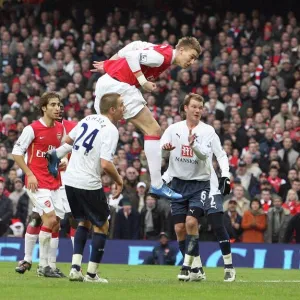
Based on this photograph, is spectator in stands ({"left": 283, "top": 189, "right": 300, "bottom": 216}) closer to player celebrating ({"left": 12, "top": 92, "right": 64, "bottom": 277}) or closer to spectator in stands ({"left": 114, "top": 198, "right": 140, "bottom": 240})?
spectator in stands ({"left": 114, "top": 198, "right": 140, "bottom": 240})

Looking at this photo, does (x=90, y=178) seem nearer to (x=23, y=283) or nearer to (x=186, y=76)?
(x=23, y=283)

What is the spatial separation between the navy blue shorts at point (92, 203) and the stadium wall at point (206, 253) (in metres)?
8.86

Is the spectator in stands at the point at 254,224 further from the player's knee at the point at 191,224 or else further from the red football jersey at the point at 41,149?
the player's knee at the point at 191,224

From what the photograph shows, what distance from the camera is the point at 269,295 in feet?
42.4

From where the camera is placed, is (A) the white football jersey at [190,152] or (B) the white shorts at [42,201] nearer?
(A) the white football jersey at [190,152]

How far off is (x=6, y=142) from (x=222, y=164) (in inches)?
527

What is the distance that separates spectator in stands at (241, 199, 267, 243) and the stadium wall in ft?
2.30

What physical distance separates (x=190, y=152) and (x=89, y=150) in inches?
81.2

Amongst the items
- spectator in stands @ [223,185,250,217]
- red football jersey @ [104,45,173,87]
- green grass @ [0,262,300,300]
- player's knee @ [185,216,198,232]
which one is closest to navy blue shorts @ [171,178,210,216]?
player's knee @ [185,216,198,232]

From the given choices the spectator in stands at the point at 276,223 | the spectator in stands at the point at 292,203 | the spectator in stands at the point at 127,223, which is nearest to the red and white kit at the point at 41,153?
the spectator in stands at the point at 127,223

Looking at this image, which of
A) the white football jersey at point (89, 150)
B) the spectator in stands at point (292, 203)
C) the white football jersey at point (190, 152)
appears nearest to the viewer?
the white football jersey at point (89, 150)

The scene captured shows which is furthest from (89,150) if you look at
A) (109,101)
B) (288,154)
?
(288,154)

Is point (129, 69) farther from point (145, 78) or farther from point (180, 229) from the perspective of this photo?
point (180, 229)

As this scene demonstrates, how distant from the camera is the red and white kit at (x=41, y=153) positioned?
16156 millimetres
